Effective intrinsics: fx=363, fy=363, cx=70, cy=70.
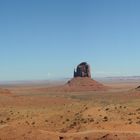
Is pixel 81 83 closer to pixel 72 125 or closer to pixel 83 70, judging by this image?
pixel 83 70

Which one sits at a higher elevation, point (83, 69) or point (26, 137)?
point (83, 69)

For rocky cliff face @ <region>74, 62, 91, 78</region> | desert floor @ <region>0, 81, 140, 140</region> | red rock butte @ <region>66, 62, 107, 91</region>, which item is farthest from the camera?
rocky cliff face @ <region>74, 62, 91, 78</region>

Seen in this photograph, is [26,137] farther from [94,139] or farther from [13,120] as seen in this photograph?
[13,120]

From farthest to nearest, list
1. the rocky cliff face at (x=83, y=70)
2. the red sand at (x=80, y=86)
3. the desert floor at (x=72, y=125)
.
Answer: the rocky cliff face at (x=83, y=70), the red sand at (x=80, y=86), the desert floor at (x=72, y=125)

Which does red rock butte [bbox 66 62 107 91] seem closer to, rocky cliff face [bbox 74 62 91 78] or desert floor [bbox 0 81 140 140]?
rocky cliff face [bbox 74 62 91 78]

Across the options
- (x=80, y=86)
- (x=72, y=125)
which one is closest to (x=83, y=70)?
(x=80, y=86)

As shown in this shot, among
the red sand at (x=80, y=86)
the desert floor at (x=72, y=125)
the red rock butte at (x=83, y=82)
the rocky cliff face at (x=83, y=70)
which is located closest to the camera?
the desert floor at (x=72, y=125)

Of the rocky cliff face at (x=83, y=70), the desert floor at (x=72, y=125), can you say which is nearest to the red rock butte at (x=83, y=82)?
the rocky cliff face at (x=83, y=70)

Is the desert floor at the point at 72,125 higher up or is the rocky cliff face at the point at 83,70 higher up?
the rocky cliff face at the point at 83,70

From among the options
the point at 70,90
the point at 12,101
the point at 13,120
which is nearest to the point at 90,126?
the point at 13,120

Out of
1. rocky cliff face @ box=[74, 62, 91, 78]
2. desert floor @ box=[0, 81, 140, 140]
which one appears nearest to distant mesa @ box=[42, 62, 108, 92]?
rocky cliff face @ box=[74, 62, 91, 78]

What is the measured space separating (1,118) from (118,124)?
1912 cm

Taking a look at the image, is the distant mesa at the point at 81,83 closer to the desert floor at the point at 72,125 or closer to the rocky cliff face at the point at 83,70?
the rocky cliff face at the point at 83,70

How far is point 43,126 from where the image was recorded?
42.5 meters
